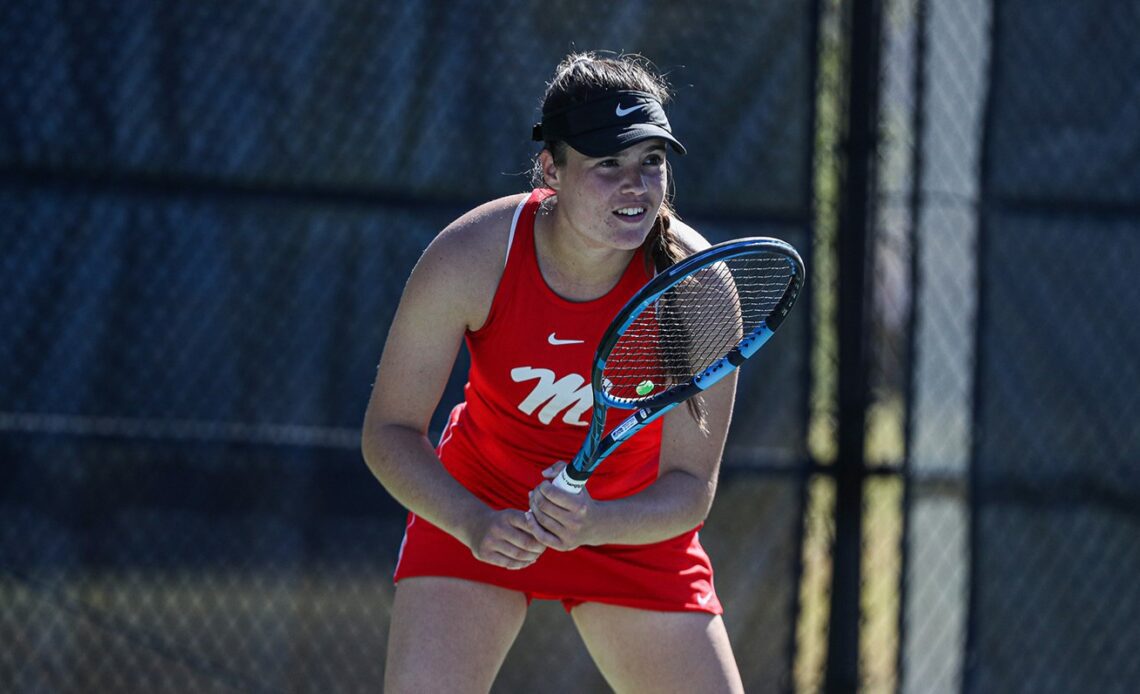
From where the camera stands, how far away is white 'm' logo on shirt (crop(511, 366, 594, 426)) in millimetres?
2582

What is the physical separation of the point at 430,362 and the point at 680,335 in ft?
1.52

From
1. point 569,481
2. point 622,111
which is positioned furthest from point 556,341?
point 622,111

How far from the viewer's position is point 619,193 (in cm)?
243

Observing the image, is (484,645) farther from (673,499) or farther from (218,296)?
(218,296)

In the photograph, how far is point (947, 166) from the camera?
152 inches

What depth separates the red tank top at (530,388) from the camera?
2.55 meters

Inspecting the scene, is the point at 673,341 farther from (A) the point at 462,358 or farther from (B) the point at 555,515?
(A) the point at 462,358

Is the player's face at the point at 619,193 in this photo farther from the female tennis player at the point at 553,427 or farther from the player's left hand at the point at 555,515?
the player's left hand at the point at 555,515

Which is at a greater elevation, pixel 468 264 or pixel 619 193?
pixel 619 193

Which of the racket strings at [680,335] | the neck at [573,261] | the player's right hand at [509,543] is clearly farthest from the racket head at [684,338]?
the player's right hand at [509,543]

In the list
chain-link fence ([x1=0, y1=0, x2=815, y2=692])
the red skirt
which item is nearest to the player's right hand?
the red skirt

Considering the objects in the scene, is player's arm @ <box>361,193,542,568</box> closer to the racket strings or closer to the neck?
the neck

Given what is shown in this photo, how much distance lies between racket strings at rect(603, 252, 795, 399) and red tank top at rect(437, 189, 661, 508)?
0.21ft

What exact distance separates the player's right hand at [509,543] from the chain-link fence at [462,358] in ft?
4.65
